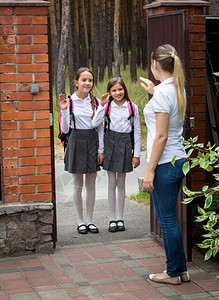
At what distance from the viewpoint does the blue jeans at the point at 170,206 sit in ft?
14.2

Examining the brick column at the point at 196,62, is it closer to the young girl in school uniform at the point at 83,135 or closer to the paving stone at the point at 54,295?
the young girl in school uniform at the point at 83,135

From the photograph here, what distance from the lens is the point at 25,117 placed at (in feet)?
17.4

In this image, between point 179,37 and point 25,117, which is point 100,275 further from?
point 179,37

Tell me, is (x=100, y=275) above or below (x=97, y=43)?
below

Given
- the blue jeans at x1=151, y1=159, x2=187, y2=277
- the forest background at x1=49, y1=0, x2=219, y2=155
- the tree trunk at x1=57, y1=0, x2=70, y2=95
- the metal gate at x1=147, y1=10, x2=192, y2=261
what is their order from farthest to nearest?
1. the forest background at x1=49, y1=0, x2=219, y2=155
2. the tree trunk at x1=57, y1=0, x2=70, y2=95
3. the metal gate at x1=147, y1=10, x2=192, y2=261
4. the blue jeans at x1=151, y1=159, x2=187, y2=277

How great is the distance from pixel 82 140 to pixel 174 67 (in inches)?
81.5

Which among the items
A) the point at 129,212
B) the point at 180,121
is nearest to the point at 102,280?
the point at 180,121

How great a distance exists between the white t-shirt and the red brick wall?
1339mm

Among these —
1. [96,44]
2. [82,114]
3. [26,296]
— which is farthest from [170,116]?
[96,44]

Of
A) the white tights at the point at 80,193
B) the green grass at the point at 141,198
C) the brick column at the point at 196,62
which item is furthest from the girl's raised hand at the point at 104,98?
the green grass at the point at 141,198

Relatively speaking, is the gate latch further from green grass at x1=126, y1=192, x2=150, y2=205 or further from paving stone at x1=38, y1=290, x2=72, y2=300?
green grass at x1=126, y1=192, x2=150, y2=205

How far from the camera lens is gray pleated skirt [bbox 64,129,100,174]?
6.15m

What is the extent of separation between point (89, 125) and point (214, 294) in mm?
2495

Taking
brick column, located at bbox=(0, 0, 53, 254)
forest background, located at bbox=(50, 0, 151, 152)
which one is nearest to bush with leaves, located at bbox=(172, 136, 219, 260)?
brick column, located at bbox=(0, 0, 53, 254)
